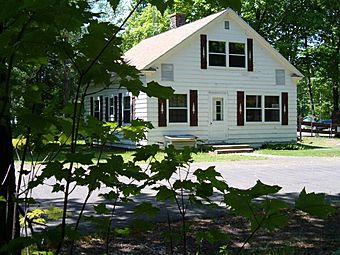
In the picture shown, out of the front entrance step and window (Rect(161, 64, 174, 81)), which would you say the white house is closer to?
window (Rect(161, 64, 174, 81))

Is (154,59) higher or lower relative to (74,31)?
higher

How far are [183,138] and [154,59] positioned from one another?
12.7 feet

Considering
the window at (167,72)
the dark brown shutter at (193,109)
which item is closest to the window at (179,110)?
the dark brown shutter at (193,109)

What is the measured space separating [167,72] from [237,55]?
14.1ft

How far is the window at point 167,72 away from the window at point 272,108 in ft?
18.5

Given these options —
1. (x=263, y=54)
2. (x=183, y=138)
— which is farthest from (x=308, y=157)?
(x=263, y=54)

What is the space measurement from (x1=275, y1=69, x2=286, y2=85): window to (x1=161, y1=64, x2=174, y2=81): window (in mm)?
6180

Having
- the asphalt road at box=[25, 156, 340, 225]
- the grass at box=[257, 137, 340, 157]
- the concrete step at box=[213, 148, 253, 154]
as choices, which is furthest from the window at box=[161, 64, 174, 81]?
the asphalt road at box=[25, 156, 340, 225]

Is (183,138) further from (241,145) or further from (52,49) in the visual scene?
(52,49)

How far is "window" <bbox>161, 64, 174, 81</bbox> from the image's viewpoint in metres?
20.8

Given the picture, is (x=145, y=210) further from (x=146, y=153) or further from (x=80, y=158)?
(x=80, y=158)

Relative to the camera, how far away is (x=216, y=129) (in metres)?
22.2

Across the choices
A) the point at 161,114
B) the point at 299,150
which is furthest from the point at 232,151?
the point at 161,114

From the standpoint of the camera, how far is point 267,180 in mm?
11289
